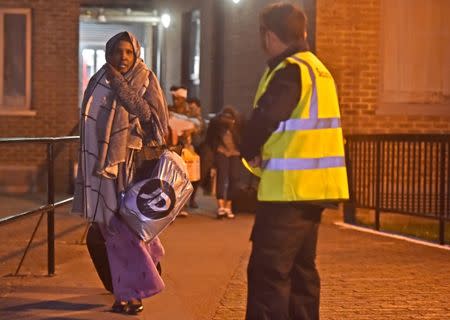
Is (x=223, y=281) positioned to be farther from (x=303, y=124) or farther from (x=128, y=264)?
(x=303, y=124)

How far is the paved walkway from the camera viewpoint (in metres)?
7.00

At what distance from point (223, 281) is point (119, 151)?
79.2 inches

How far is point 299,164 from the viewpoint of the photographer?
5.20m

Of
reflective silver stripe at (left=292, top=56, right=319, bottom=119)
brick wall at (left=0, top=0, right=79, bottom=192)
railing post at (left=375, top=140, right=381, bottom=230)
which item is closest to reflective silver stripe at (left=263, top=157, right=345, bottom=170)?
reflective silver stripe at (left=292, top=56, right=319, bottom=119)

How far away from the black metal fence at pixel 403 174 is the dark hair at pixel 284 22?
17.7ft

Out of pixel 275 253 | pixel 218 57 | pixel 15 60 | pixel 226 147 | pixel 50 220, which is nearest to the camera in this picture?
pixel 275 253

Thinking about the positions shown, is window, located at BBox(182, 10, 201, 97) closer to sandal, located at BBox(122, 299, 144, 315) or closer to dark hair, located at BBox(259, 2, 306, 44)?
sandal, located at BBox(122, 299, 144, 315)

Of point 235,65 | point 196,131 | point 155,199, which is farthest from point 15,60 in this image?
point 155,199

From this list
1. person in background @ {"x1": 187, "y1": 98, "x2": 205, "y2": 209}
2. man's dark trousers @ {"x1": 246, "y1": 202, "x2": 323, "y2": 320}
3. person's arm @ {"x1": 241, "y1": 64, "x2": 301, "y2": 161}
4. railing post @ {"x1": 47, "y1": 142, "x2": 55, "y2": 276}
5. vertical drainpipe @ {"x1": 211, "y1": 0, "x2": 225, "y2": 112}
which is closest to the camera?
person's arm @ {"x1": 241, "y1": 64, "x2": 301, "y2": 161}

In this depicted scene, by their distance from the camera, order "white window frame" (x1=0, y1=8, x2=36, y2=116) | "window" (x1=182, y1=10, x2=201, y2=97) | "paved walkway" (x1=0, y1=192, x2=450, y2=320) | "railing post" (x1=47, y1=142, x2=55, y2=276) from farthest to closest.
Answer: "window" (x1=182, y1=10, x2=201, y2=97)
"white window frame" (x1=0, y1=8, x2=36, y2=116)
"railing post" (x1=47, y1=142, x2=55, y2=276)
"paved walkway" (x1=0, y1=192, x2=450, y2=320)

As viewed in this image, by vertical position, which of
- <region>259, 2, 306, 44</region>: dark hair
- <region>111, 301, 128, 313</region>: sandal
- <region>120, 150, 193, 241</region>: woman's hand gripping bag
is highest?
<region>259, 2, 306, 44</region>: dark hair

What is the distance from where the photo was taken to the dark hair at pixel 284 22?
525 cm

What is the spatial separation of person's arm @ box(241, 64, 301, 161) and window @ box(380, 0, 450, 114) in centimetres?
782

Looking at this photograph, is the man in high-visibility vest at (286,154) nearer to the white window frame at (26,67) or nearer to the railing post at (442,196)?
the railing post at (442,196)
